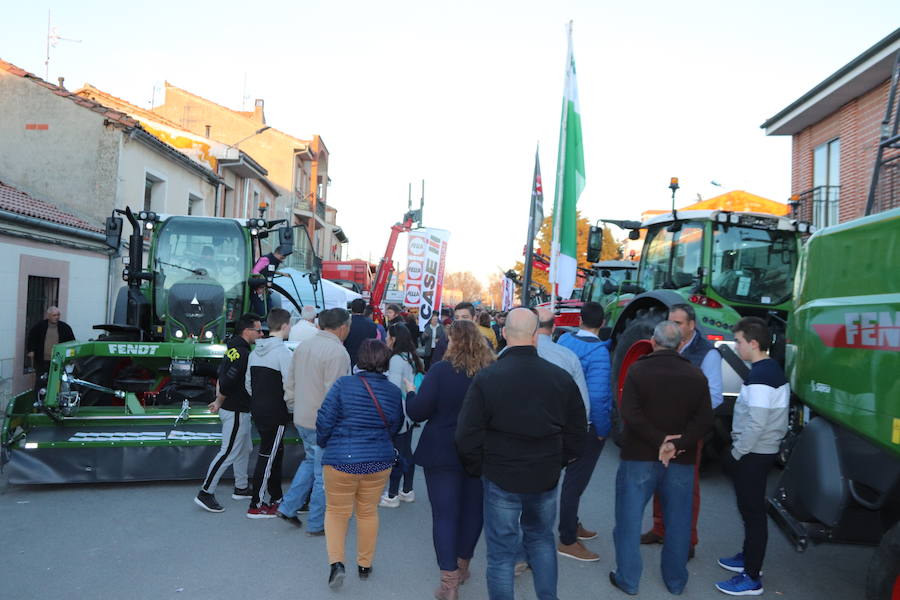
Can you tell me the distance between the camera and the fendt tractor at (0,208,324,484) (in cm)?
675

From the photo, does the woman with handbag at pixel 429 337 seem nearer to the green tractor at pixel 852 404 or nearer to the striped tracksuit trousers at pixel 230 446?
the striped tracksuit trousers at pixel 230 446

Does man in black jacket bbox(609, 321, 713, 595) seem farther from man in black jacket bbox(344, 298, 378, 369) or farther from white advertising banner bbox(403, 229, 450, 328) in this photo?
white advertising banner bbox(403, 229, 450, 328)

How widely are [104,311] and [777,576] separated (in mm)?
14843

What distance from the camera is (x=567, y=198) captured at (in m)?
9.88

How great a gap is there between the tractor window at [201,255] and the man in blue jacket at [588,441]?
18.0ft

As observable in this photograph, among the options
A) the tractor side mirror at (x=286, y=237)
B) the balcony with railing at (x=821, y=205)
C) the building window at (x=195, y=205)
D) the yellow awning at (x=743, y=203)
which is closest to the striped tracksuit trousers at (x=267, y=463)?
the tractor side mirror at (x=286, y=237)

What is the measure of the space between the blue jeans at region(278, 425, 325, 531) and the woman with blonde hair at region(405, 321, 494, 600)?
144 cm

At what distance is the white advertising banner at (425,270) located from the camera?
16703mm

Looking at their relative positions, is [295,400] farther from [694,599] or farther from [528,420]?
[694,599]

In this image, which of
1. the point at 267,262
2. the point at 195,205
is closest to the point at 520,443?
the point at 267,262

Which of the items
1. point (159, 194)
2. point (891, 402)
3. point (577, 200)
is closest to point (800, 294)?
point (891, 402)

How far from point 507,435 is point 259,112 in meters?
39.7

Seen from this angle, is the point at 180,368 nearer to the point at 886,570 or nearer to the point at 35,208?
the point at 886,570

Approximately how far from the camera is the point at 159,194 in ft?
63.8
